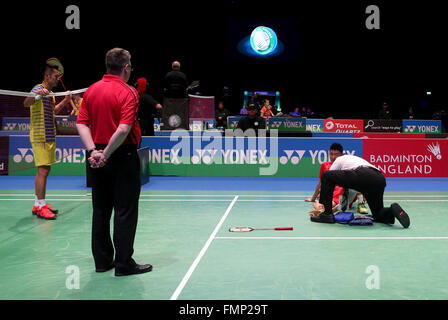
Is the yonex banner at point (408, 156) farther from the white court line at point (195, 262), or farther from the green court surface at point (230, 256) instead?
the white court line at point (195, 262)

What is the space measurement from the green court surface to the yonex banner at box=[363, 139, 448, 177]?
3.59 metres

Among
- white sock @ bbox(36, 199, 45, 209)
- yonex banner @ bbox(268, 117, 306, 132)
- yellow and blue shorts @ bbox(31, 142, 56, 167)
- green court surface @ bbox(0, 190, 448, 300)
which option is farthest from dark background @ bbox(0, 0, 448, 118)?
green court surface @ bbox(0, 190, 448, 300)

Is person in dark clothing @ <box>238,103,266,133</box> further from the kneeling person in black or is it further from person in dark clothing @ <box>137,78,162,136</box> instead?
the kneeling person in black

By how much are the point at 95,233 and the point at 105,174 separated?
535 mm

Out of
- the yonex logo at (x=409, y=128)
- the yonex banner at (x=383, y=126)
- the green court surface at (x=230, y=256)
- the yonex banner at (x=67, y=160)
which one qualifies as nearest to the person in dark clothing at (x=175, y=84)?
the yonex banner at (x=67, y=160)

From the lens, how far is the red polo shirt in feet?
12.5

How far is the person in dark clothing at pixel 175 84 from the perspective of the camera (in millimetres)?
12680

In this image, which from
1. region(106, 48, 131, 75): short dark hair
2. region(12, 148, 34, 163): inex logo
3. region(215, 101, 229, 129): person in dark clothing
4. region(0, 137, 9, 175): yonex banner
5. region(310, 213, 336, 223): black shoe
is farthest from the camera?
region(215, 101, 229, 129): person in dark clothing

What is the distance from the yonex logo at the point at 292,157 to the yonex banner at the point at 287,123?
3.15 m

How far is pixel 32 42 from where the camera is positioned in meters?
19.8

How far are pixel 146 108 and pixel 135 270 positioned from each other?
7388mm

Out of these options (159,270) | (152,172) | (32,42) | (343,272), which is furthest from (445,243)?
(32,42)

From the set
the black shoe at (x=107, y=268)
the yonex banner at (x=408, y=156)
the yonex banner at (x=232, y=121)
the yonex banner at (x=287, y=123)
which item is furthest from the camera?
the yonex banner at (x=232, y=121)

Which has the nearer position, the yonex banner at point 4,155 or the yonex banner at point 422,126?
the yonex banner at point 4,155
